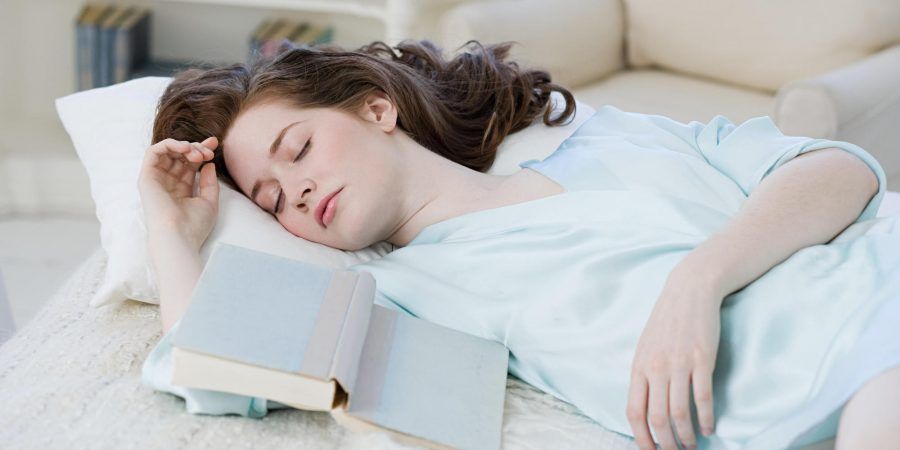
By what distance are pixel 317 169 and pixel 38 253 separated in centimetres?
178

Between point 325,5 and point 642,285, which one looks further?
point 325,5

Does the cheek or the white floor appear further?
the white floor

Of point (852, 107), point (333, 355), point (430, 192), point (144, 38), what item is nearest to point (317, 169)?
point (430, 192)

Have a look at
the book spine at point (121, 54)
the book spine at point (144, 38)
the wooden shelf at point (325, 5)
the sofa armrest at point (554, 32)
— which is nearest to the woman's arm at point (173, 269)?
the sofa armrest at point (554, 32)

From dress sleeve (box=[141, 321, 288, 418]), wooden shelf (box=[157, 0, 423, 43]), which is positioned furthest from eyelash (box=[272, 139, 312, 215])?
wooden shelf (box=[157, 0, 423, 43])

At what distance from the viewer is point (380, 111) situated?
1.65 m

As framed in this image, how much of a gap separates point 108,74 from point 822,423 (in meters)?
2.56

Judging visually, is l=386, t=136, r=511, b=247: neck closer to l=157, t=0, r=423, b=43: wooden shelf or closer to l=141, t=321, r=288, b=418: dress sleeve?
l=141, t=321, r=288, b=418: dress sleeve

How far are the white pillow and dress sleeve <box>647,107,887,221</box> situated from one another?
0.27 metres

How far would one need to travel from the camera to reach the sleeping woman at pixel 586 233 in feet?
3.72

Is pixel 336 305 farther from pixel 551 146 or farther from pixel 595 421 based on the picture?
pixel 551 146

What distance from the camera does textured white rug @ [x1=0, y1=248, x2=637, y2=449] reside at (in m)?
1.13

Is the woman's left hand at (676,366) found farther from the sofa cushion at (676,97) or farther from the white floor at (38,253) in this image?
the white floor at (38,253)

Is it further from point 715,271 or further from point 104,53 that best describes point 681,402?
point 104,53
